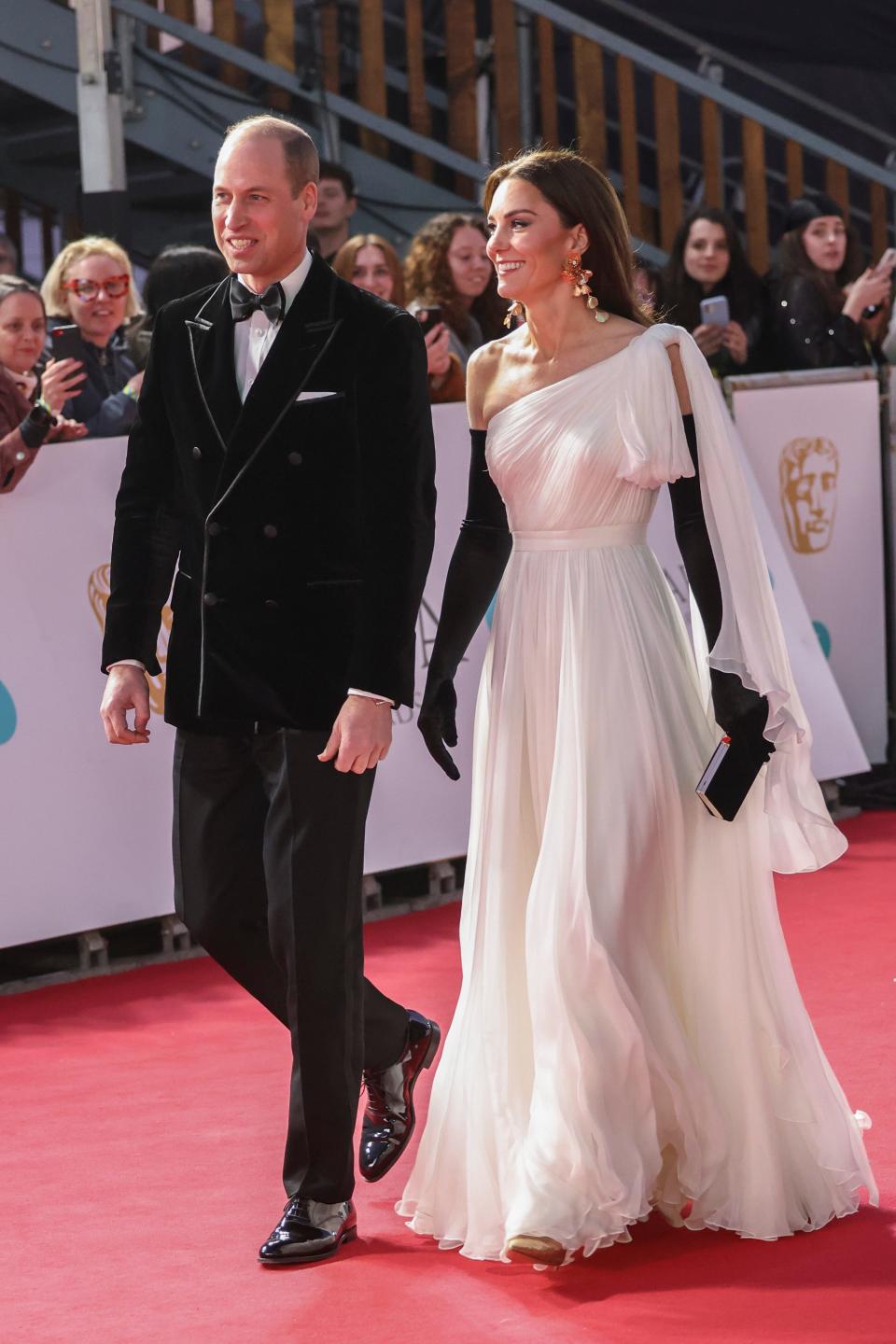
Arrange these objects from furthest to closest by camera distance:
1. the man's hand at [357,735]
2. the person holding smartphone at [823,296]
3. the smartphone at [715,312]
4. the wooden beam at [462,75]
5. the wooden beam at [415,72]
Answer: the wooden beam at [462,75] → the wooden beam at [415,72] → the person holding smartphone at [823,296] → the smartphone at [715,312] → the man's hand at [357,735]

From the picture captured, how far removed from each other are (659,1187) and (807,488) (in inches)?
196

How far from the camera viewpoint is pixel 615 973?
11.4ft

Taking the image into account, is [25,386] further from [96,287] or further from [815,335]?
[815,335]

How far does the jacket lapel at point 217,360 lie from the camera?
3.48 metres

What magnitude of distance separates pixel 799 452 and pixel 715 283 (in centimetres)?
81

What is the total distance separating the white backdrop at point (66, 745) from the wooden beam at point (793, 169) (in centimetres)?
677

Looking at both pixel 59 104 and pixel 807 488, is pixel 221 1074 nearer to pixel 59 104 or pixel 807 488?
pixel 807 488

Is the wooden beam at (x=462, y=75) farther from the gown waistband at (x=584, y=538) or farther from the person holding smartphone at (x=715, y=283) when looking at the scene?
the gown waistband at (x=584, y=538)

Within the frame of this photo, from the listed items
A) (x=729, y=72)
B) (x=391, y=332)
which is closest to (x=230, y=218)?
(x=391, y=332)

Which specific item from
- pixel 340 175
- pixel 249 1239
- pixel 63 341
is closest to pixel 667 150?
pixel 340 175

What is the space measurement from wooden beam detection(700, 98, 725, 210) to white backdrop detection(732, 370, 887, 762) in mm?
3345

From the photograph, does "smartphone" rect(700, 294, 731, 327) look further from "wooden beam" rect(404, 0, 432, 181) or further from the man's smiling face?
the man's smiling face

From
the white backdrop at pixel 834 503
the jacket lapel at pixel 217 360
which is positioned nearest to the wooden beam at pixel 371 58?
the white backdrop at pixel 834 503

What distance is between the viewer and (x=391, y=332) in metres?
3.47
